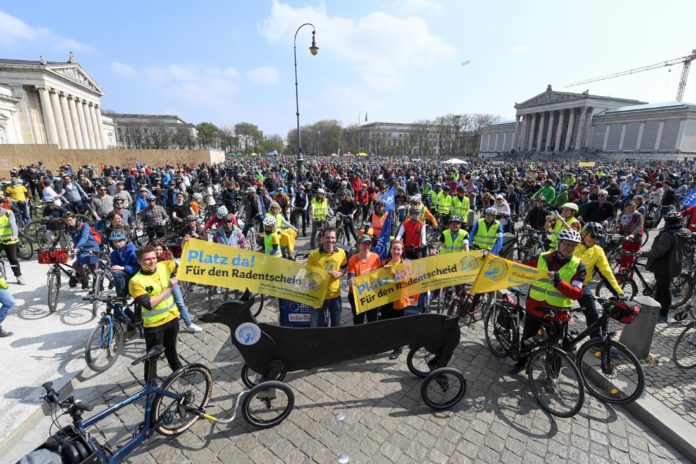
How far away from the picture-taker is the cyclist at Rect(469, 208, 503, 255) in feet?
21.8

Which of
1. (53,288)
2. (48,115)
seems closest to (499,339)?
(53,288)

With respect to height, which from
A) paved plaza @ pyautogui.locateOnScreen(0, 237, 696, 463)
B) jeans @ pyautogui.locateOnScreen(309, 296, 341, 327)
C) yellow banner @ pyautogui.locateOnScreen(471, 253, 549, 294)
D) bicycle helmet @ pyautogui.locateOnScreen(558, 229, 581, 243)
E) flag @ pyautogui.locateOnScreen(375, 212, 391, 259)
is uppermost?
bicycle helmet @ pyautogui.locateOnScreen(558, 229, 581, 243)

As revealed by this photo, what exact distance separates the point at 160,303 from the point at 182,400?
1.20 meters

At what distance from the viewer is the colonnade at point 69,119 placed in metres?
45.2

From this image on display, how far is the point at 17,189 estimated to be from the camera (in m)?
11.9

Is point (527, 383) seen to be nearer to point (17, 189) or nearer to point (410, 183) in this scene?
point (410, 183)

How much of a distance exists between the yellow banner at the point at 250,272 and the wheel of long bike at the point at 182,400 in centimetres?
107

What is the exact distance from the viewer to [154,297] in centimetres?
404

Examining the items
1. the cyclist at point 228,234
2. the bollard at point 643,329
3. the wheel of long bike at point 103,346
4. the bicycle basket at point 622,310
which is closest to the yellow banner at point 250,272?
the wheel of long bike at point 103,346

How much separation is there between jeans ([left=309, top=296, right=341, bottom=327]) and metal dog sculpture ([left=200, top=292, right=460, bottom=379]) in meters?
1.01

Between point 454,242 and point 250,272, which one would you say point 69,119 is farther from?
point 454,242

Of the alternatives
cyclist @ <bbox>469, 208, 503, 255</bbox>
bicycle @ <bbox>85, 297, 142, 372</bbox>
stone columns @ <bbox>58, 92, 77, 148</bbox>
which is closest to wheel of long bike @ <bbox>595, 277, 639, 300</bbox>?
cyclist @ <bbox>469, 208, 503, 255</bbox>

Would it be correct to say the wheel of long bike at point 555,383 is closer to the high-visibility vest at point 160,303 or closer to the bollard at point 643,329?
the bollard at point 643,329

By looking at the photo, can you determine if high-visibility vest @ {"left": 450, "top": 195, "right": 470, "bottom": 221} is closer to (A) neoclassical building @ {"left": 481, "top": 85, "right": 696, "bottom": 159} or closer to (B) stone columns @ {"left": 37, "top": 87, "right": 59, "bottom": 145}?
(B) stone columns @ {"left": 37, "top": 87, "right": 59, "bottom": 145}
